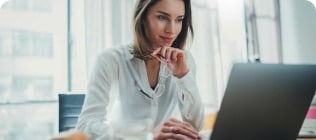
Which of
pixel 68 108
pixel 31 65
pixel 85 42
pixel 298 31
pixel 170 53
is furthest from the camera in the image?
pixel 298 31

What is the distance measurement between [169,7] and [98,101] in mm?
416

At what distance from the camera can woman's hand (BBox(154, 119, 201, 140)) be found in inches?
30.9

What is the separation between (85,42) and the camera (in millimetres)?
2639

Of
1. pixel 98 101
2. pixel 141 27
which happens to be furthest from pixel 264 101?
pixel 141 27

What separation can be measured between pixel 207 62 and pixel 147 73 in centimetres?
166

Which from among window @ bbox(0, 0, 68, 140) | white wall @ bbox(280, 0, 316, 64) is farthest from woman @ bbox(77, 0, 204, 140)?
white wall @ bbox(280, 0, 316, 64)

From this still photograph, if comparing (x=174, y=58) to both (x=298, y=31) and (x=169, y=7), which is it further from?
(x=298, y=31)

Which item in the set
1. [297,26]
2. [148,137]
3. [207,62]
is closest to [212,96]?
[207,62]

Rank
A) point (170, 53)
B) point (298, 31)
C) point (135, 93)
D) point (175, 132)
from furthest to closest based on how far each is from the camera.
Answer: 1. point (298, 31)
2. point (135, 93)
3. point (170, 53)
4. point (175, 132)

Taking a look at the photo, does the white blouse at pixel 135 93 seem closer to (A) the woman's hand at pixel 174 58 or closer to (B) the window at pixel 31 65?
(A) the woman's hand at pixel 174 58

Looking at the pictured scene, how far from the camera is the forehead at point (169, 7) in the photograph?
4.10ft

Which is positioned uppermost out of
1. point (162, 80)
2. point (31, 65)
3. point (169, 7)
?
point (169, 7)

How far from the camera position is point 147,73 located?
1248 mm

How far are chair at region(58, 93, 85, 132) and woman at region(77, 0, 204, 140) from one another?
302mm
